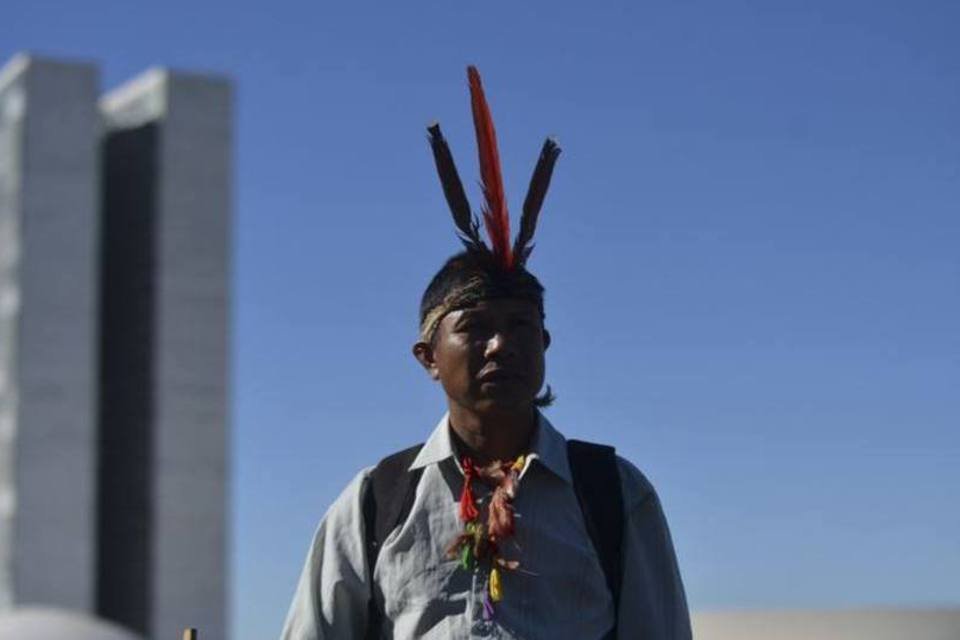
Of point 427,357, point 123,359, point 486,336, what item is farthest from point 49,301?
point 486,336

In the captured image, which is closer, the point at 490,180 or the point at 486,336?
the point at 486,336

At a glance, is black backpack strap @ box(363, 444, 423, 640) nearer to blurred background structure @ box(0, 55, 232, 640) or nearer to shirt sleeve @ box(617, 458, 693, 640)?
shirt sleeve @ box(617, 458, 693, 640)

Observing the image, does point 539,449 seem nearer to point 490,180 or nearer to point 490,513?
point 490,513

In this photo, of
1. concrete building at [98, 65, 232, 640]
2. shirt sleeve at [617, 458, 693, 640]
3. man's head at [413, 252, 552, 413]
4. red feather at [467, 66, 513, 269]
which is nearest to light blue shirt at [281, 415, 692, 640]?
shirt sleeve at [617, 458, 693, 640]

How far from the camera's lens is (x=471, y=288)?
312 cm

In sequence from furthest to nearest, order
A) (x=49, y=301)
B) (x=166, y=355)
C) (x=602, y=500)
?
(x=49, y=301), (x=166, y=355), (x=602, y=500)

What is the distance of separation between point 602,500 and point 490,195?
453mm

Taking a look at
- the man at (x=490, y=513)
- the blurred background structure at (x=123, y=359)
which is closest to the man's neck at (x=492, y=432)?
the man at (x=490, y=513)

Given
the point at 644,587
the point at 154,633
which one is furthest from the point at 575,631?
the point at 154,633

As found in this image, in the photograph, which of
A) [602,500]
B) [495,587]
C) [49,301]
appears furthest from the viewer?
[49,301]

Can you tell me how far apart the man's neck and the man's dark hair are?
5 centimetres

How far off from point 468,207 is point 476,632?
595 millimetres

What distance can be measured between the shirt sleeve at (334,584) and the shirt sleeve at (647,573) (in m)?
0.36

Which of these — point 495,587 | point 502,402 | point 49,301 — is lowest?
point 495,587
